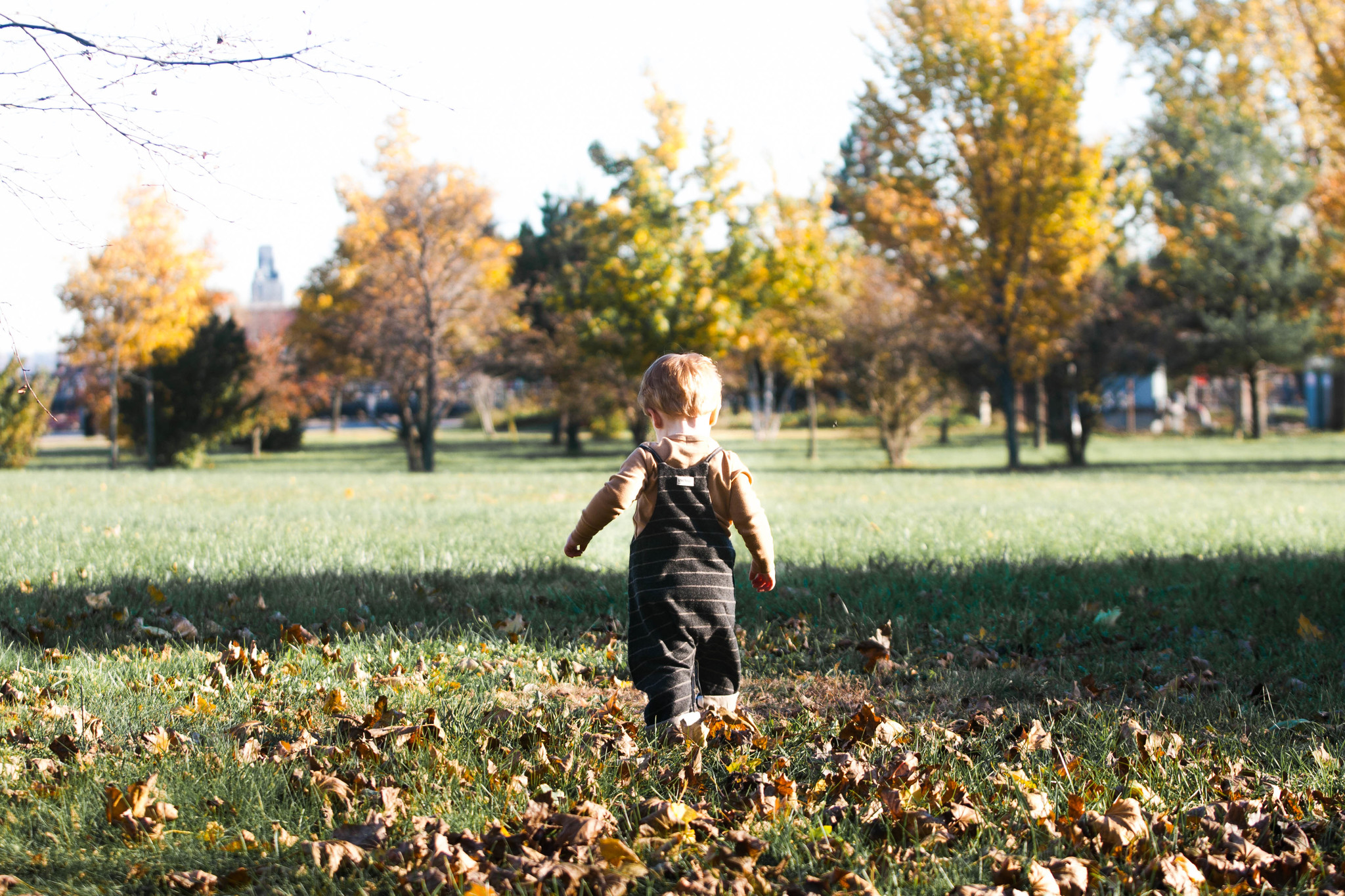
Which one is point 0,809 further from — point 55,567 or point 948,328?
point 948,328

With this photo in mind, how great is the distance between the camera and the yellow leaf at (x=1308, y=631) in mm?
4711

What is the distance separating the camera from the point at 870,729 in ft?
10.9

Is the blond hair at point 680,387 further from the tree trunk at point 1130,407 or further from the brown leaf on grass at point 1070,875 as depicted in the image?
the tree trunk at point 1130,407

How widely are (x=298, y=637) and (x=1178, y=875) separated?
3659mm

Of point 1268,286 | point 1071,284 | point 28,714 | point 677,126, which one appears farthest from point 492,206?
point 1268,286

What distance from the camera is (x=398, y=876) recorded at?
7.47ft

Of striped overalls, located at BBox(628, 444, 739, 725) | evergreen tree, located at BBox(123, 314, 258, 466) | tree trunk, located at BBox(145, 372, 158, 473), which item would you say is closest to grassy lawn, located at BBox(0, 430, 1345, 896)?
striped overalls, located at BBox(628, 444, 739, 725)

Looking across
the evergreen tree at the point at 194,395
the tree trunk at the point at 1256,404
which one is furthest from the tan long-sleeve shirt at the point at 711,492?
the tree trunk at the point at 1256,404

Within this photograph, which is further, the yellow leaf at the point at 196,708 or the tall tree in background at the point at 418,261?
the tall tree in background at the point at 418,261

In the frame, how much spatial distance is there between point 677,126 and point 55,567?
14807 mm

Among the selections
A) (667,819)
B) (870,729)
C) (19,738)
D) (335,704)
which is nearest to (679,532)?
(870,729)

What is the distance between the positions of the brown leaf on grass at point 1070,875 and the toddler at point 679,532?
127 centimetres

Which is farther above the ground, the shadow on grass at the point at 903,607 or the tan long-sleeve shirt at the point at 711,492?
the tan long-sleeve shirt at the point at 711,492

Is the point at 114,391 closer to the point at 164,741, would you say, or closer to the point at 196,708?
the point at 196,708
